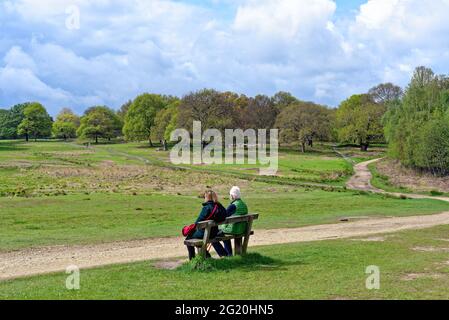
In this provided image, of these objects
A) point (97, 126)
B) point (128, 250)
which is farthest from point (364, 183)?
point (97, 126)

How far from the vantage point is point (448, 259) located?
15.5m

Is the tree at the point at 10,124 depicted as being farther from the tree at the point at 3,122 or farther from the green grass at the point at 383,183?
the green grass at the point at 383,183

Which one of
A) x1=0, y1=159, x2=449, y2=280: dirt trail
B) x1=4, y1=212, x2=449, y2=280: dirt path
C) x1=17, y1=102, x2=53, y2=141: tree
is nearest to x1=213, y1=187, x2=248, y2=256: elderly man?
x1=4, y1=212, x2=449, y2=280: dirt path

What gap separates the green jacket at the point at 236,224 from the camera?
14.8 m

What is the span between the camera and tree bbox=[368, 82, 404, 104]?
142962mm

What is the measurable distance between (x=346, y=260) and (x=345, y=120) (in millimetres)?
103757

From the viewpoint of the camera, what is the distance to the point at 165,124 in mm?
112812

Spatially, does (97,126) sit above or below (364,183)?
above

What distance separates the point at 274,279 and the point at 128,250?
7.48 m

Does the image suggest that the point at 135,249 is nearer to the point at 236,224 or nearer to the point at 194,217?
the point at 236,224

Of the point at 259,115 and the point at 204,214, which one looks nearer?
the point at 204,214

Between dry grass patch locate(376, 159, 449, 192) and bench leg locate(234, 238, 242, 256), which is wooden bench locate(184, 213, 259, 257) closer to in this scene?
bench leg locate(234, 238, 242, 256)
